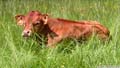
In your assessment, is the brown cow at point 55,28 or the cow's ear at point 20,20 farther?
the cow's ear at point 20,20

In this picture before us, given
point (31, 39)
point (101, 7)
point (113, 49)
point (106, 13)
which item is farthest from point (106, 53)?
point (101, 7)

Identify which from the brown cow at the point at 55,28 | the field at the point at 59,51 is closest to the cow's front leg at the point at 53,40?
the brown cow at the point at 55,28

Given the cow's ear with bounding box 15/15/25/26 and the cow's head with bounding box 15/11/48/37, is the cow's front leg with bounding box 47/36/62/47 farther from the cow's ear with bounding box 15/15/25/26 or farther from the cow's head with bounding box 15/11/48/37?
the cow's ear with bounding box 15/15/25/26

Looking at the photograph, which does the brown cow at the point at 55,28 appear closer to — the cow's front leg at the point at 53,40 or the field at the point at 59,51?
the cow's front leg at the point at 53,40

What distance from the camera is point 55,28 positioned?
7.26 metres

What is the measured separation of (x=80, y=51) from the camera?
6121 mm

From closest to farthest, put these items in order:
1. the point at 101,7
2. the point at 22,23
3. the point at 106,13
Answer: the point at 22,23 → the point at 106,13 → the point at 101,7

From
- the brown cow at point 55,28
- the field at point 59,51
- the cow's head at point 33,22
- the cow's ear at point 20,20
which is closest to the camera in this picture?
the field at point 59,51

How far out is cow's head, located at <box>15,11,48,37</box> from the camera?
6.91m

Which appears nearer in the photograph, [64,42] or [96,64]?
[96,64]

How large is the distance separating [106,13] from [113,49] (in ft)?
9.87

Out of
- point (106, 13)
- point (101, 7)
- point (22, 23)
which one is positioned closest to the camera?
point (22, 23)

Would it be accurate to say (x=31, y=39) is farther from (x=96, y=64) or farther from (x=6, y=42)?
(x=96, y=64)

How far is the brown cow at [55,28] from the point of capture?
7.02m
